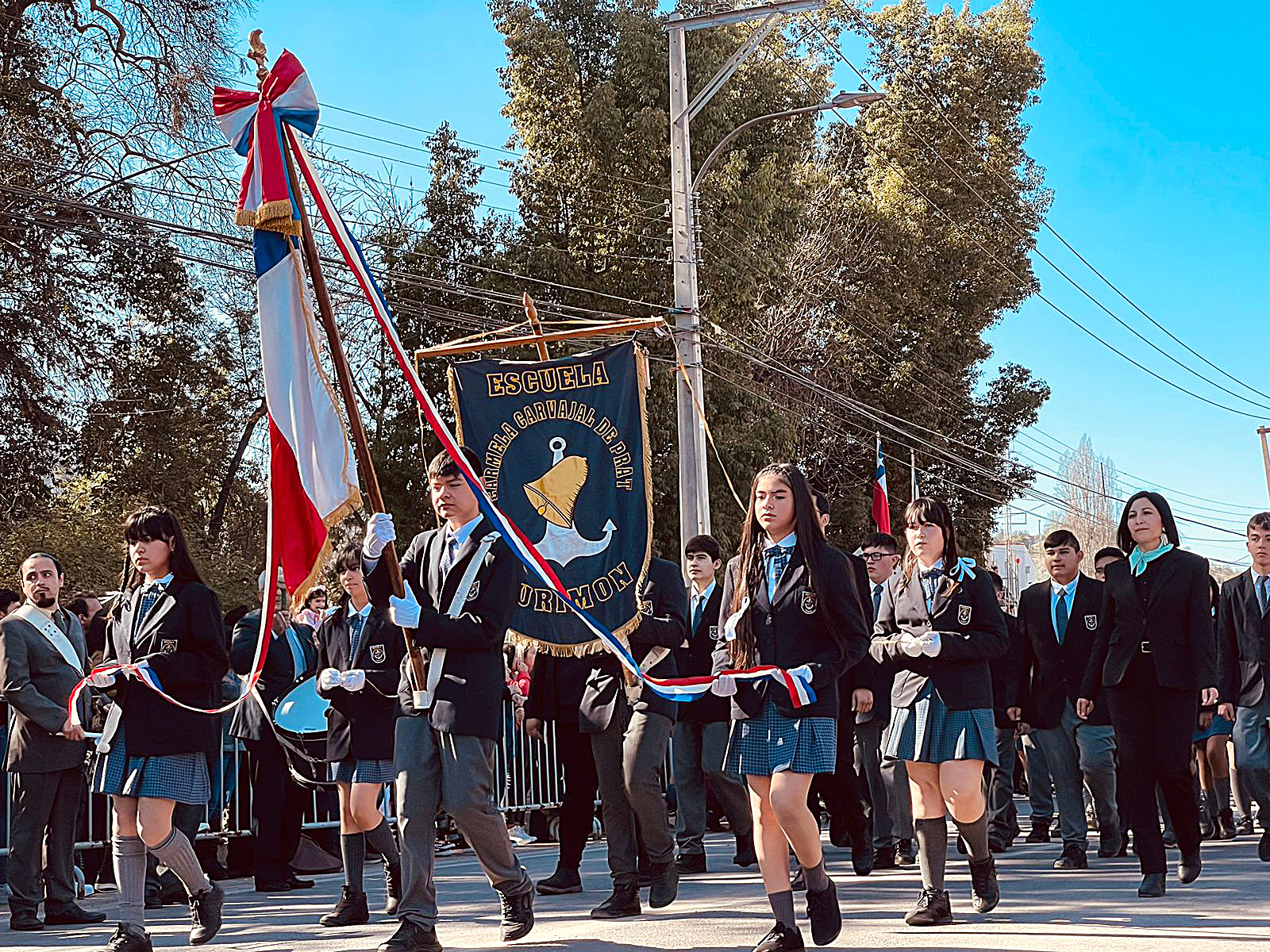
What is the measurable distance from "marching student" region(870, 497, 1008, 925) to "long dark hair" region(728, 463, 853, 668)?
99 centimetres

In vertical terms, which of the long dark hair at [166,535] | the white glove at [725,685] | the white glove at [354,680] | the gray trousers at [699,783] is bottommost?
the gray trousers at [699,783]

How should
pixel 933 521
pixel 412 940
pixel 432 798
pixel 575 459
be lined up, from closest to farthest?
1. pixel 412 940
2. pixel 432 798
3. pixel 933 521
4. pixel 575 459

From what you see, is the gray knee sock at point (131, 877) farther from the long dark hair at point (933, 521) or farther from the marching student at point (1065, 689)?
the marching student at point (1065, 689)

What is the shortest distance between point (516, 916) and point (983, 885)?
228 cm

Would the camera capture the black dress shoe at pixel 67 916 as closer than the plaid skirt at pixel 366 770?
No

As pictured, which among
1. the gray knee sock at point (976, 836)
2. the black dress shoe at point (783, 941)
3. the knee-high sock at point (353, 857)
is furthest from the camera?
the knee-high sock at point (353, 857)

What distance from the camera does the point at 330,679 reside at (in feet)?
26.1

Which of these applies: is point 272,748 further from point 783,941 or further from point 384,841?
point 783,941

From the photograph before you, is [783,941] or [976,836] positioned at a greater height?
[976,836]

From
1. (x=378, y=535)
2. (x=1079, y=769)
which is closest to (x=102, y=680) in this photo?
(x=378, y=535)

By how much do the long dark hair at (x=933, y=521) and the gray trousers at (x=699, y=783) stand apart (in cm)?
270

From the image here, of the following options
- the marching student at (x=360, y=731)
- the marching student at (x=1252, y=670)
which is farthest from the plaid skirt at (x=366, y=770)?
the marching student at (x=1252, y=670)

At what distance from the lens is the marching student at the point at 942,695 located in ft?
23.3

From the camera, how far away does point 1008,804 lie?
11328 mm
